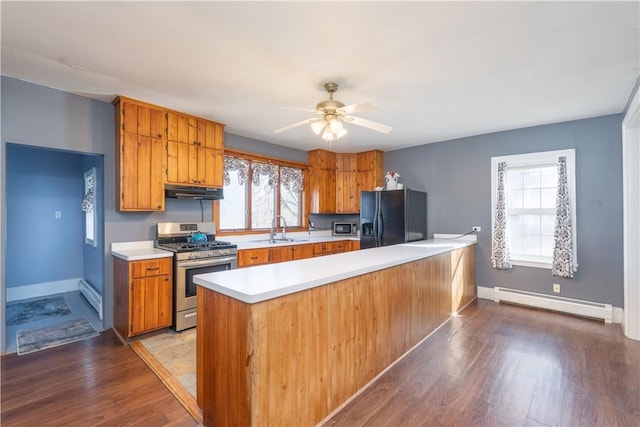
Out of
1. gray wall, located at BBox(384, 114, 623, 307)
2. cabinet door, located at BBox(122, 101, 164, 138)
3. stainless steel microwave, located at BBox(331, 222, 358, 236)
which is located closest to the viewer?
cabinet door, located at BBox(122, 101, 164, 138)

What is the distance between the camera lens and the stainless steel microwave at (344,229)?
18.6ft

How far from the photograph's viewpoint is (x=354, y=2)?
1.64 meters

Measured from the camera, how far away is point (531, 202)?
4.12m

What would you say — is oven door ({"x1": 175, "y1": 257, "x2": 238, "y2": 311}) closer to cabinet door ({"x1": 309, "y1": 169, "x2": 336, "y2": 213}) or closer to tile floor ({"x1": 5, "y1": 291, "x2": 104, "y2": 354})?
tile floor ({"x1": 5, "y1": 291, "x2": 104, "y2": 354})

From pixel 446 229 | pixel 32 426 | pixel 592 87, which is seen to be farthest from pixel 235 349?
pixel 446 229

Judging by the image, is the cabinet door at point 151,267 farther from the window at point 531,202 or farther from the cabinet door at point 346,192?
the window at point 531,202

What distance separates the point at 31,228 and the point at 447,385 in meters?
5.70

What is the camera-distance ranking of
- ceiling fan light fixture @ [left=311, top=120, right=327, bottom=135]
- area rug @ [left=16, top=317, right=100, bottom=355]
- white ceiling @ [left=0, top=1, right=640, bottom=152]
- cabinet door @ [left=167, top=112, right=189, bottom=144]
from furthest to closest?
1. cabinet door @ [left=167, top=112, right=189, bottom=144]
2. area rug @ [left=16, top=317, right=100, bottom=355]
3. ceiling fan light fixture @ [left=311, top=120, right=327, bottom=135]
4. white ceiling @ [left=0, top=1, right=640, bottom=152]

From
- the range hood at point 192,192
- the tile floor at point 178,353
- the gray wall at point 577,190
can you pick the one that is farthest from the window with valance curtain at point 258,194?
the gray wall at point 577,190

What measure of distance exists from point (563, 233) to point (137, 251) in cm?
512

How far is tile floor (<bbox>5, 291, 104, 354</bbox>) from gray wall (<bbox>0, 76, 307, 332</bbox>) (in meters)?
0.42

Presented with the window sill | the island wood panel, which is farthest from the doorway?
the window sill

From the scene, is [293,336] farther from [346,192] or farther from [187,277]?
[346,192]

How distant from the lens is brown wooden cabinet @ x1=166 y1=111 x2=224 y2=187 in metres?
3.39
